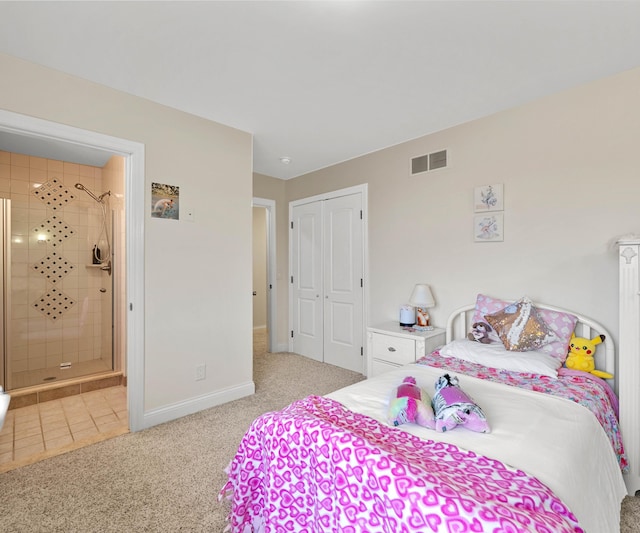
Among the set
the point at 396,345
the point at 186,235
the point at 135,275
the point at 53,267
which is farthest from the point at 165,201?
the point at 396,345

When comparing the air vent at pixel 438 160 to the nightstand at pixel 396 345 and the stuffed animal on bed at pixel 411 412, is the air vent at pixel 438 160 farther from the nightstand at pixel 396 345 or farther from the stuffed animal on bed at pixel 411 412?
the stuffed animal on bed at pixel 411 412

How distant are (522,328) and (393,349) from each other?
102cm

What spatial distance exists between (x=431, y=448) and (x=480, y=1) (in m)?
2.00

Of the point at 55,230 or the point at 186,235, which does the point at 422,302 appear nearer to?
the point at 186,235

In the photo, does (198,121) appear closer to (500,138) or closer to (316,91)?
(316,91)

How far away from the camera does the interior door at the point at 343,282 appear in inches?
150

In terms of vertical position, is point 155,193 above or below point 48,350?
above

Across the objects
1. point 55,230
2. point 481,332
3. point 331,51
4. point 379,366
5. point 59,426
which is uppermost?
point 331,51

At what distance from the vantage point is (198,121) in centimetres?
278

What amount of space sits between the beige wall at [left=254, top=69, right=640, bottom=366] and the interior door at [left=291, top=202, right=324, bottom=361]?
3.22 ft

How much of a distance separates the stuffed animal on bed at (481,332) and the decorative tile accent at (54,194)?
4409mm

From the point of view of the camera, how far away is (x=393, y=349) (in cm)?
290

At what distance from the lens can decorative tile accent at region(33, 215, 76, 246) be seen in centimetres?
362

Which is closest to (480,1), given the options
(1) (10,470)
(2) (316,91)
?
(2) (316,91)
